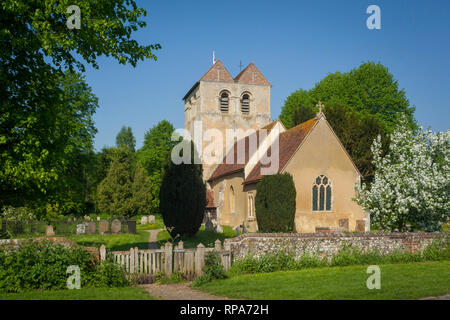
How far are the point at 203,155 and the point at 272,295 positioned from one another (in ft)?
110

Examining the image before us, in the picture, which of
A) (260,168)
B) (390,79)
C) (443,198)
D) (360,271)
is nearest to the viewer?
(360,271)

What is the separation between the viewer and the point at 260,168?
96.0 ft

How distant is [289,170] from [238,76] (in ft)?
74.8

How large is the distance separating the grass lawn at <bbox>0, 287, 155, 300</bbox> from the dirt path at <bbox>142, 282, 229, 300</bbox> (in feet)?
1.67

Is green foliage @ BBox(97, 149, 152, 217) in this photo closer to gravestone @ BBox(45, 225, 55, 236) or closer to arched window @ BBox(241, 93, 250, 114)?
arched window @ BBox(241, 93, 250, 114)

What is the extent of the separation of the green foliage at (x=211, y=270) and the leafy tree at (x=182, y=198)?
468 inches

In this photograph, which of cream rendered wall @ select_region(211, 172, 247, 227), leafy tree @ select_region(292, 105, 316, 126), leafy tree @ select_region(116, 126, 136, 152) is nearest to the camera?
cream rendered wall @ select_region(211, 172, 247, 227)

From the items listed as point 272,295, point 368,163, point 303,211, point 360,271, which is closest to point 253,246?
point 360,271

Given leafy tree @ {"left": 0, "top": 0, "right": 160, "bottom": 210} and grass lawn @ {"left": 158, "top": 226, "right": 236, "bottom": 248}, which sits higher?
leafy tree @ {"left": 0, "top": 0, "right": 160, "bottom": 210}

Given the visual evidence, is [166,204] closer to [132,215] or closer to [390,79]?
[132,215]

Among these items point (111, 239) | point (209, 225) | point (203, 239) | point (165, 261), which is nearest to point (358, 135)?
point (209, 225)

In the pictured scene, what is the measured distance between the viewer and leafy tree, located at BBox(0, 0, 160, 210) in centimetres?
1314

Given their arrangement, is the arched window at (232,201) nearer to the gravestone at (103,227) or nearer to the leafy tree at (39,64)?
the gravestone at (103,227)

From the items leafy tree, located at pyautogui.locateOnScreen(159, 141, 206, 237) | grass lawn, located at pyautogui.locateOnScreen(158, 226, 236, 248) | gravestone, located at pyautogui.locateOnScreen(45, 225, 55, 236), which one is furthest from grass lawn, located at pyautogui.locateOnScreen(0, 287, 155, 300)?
gravestone, located at pyautogui.locateOnScreen(45, 225, 55, 236)
